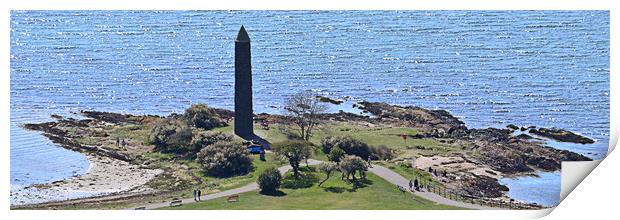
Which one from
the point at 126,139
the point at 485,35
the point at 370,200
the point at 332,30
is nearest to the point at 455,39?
the point at 485,35

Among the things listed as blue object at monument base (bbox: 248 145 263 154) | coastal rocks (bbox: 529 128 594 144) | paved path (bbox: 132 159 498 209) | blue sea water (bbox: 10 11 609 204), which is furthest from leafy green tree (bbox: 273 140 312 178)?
coastal rocks (bbox: 529 128 594 144)

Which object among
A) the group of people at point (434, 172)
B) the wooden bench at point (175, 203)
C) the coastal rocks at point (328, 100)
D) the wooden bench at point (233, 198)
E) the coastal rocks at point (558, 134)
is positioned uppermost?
the coastal rocks at point (328, 100)

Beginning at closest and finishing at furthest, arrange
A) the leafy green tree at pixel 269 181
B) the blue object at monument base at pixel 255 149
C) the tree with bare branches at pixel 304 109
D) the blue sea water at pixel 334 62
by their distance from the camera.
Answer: the leafy green tree at pixel 269 181 → the blue object at monument base at pixel 255 149 → the blue sea water at pixel 334 62 → the tree with bare branches at pixel 304 109

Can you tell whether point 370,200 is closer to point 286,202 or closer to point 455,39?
point 286,202

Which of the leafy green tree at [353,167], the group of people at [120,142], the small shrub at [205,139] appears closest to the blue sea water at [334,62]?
the group of people at [120,142]

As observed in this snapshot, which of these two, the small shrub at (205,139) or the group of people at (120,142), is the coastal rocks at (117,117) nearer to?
the group of people at (120,142)

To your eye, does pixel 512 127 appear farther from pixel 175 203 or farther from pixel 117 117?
pixel 117 117

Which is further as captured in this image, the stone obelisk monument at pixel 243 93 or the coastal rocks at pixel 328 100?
the coastal rocks at pixel 328 100
